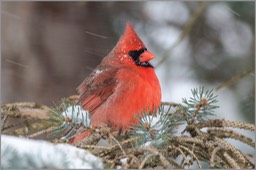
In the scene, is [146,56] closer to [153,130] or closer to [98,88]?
[98,88]

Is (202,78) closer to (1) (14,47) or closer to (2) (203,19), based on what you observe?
(2) (203,19)

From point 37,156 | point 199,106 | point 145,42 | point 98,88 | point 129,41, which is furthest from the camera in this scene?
point 145,42

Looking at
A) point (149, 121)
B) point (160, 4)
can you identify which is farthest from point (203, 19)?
point (149, 121)

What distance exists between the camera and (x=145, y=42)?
228 centimetres

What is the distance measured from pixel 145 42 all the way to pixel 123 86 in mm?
397

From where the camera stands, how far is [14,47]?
2627 mm

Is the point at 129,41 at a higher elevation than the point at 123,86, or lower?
higher

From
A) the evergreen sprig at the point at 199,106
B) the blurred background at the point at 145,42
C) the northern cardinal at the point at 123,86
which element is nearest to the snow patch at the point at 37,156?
the evergreen sprig at the point at 199,106

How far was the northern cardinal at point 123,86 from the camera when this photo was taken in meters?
1.83

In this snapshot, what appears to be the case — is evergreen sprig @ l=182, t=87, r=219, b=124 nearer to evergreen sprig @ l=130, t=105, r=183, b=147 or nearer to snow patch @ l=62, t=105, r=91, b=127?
evergreen sprig @ l=130, t=105, r=183, b=147

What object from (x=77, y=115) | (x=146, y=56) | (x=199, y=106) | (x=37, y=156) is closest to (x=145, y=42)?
(x=146, y=56)

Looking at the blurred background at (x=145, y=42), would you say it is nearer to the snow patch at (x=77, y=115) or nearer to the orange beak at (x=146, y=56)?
the orange beak at (x=146, y=56)

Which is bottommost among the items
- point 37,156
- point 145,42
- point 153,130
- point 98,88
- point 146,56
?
point 37,156

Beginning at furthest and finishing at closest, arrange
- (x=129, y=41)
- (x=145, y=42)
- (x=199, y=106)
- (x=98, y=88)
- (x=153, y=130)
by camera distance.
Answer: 1. (x=145, y=42)
2. (x=98, y=88)
3. (x=129, y=41)
4. (x=199, y=106)
5. (x=153, y=130)
